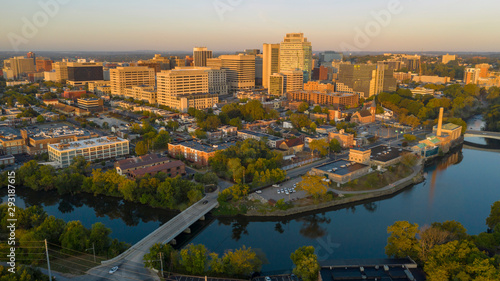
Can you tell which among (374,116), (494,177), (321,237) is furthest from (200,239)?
(374,116)

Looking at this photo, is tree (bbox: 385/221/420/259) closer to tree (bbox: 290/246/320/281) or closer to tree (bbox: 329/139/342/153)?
tree (bbox: 290/246/320/281)

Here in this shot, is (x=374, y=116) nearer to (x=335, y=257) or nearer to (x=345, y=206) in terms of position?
(x=345, y=206)

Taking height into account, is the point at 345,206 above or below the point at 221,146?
below

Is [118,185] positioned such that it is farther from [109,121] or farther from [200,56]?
[200,56]

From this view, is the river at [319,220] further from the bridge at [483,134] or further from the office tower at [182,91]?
the office tower at [182,91]

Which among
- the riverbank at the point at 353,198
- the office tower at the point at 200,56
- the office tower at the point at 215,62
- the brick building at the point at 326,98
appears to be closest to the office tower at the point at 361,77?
the brick building at the point at 326,98
